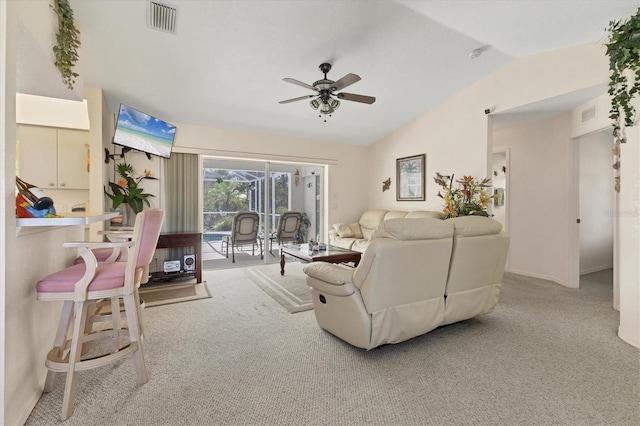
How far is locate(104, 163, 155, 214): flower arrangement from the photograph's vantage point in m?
3.87

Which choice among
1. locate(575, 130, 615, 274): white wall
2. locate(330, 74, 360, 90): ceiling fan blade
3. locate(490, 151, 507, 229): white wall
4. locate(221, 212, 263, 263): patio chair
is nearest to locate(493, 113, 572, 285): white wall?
locate(490, 151, 507, 229): white wall

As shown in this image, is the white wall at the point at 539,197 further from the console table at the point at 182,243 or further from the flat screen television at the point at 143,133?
the flat screen television at the point at 143,133

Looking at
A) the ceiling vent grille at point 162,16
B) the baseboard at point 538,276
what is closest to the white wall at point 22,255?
the ceiling vent grille at point 162,16

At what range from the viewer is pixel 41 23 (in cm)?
189

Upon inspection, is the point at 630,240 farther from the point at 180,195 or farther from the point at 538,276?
the point at 180,195

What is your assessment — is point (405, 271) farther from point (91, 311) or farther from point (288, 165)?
point (288, 165)

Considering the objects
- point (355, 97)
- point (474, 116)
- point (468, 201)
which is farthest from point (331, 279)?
point (474, 116)

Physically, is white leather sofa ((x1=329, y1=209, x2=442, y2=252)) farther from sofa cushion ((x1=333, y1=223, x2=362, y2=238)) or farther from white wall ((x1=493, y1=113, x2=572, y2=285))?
white wall ((x1=493, y1=113, x2=572, y2=285))

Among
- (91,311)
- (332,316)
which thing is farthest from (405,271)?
(91,311)

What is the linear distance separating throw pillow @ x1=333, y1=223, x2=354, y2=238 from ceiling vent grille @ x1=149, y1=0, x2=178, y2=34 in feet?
13.6

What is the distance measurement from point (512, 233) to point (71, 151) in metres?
6.64

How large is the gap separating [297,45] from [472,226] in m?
2.60

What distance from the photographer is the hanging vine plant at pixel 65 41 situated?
2.16 metres

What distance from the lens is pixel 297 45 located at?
3123 mm
